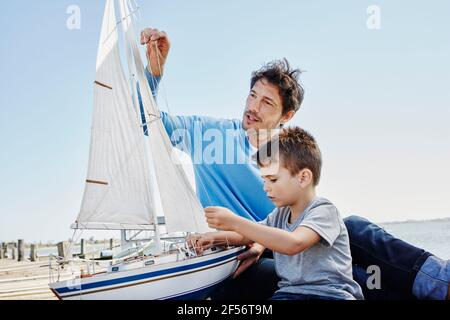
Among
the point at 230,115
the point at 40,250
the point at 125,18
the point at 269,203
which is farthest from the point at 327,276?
the point at 40,250

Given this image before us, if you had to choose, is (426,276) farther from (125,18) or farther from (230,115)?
(125,18)

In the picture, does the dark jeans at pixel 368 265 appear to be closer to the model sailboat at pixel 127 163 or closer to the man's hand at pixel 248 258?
the man's hand at pixel 248 258

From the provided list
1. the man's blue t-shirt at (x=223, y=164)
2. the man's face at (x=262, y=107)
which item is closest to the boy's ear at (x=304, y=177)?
the man's blue t-shirt at (x=223, y=164)

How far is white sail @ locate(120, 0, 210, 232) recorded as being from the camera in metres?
1.28

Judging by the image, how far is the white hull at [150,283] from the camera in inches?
24.1

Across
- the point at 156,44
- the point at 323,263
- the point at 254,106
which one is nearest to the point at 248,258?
the point at 323,263

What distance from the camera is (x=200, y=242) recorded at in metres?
0.79

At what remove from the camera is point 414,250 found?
0.72m

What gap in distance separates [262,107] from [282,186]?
457 mm

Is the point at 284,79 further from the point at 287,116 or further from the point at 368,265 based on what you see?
the point at 368,265

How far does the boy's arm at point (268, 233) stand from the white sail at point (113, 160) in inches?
34.1

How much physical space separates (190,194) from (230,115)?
0.31 metres

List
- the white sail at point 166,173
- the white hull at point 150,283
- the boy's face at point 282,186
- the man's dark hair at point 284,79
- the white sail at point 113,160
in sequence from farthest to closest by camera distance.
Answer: the white sail at point 113,160 < the white sail at point 166,173 < the man's dark hair at point 284,79 < the boy's face at point 282,186 < the white hull at point 150,283

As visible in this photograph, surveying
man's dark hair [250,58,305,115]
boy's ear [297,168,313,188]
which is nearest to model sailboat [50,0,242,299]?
man's dark hair [250,58,305,115]
